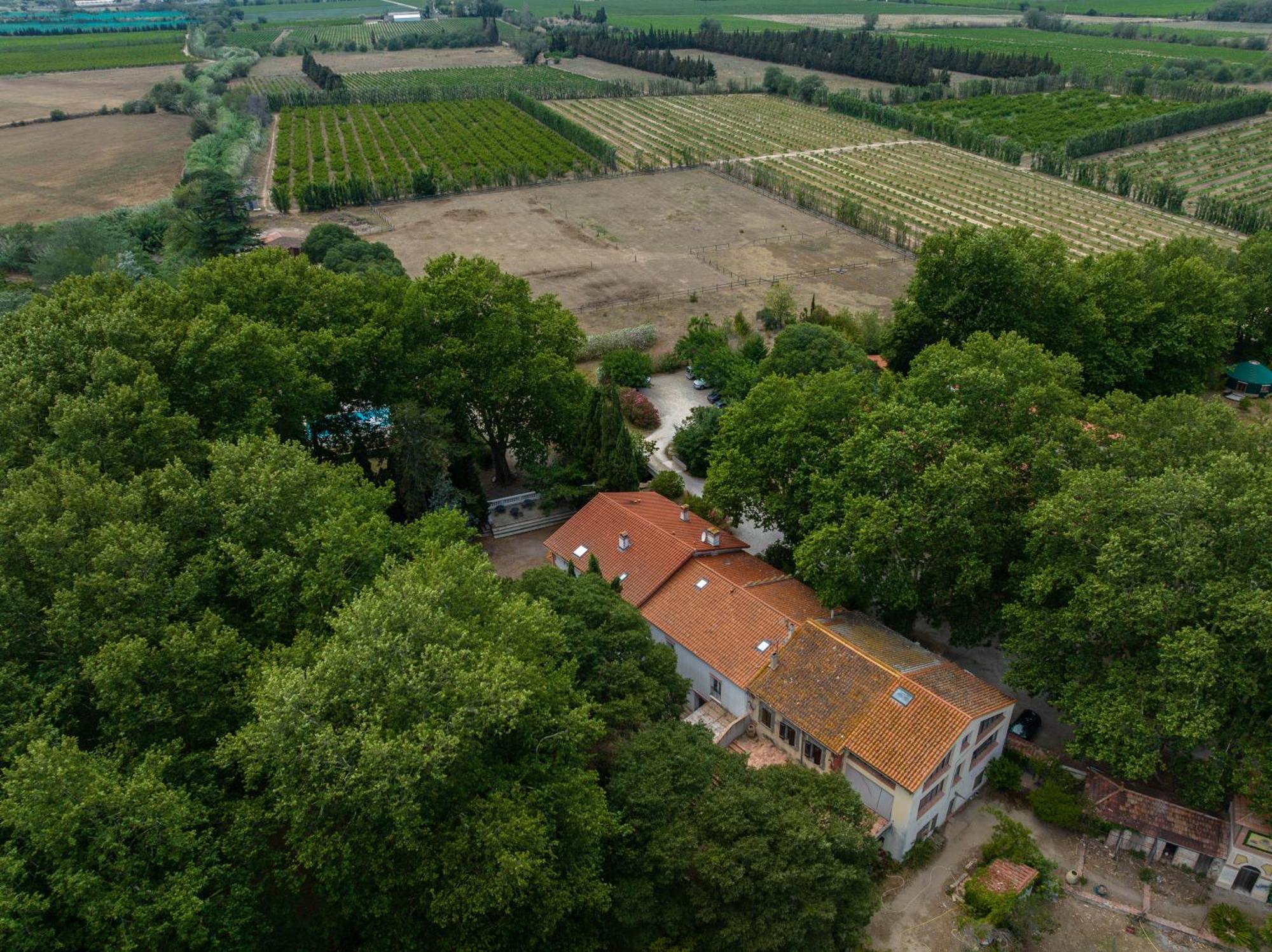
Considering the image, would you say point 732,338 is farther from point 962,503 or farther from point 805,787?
point 805,787

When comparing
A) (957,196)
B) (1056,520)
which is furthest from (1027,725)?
(957,196)

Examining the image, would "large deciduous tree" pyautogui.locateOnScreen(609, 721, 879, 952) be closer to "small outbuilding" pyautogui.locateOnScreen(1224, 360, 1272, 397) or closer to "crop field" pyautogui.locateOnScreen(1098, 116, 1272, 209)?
"small outbuilding" pyautogui.locateOnScreen(1224, 360, 1272, 397)

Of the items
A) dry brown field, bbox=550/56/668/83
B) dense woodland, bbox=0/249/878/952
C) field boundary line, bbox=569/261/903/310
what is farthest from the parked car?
dry brown field, bbox=550/56/668/83

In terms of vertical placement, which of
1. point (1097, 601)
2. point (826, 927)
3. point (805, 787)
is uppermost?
point (1097, 601)

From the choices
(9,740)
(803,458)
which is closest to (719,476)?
(803,458)

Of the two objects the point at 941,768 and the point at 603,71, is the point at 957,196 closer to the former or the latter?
the point at 941,768

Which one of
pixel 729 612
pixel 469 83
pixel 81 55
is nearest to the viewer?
pixel 729 612
